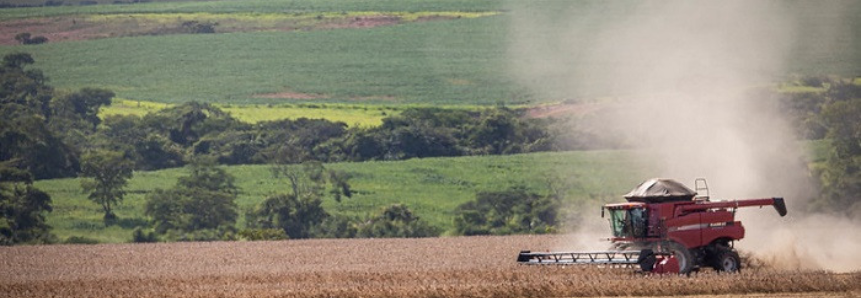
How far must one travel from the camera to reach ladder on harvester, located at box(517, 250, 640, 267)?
35875 mm

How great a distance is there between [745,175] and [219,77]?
3542 inches

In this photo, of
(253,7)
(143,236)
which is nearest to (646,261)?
(143,236)

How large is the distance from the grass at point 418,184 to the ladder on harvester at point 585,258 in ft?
140

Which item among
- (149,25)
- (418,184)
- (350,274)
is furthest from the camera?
(149,25)

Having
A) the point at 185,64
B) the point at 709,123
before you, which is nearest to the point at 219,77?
the point at 185,64

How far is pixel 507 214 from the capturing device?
85.9 metres

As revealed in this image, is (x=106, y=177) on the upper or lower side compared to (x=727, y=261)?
lower

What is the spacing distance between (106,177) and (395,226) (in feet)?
73.0

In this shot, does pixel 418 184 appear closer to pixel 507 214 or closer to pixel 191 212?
pixel 507 214

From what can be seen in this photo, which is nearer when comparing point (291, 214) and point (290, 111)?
point (291, 214)

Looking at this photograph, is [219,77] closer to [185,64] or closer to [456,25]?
[185,64]

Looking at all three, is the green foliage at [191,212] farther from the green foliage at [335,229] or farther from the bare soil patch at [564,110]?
the bare soil patch at [564,110]

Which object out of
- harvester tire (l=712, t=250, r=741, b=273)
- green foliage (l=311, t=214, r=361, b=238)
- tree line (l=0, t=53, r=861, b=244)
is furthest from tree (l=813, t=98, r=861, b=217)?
green foliage (l=311, t=214, r=361, b=238)

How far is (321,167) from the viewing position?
3789 inches
